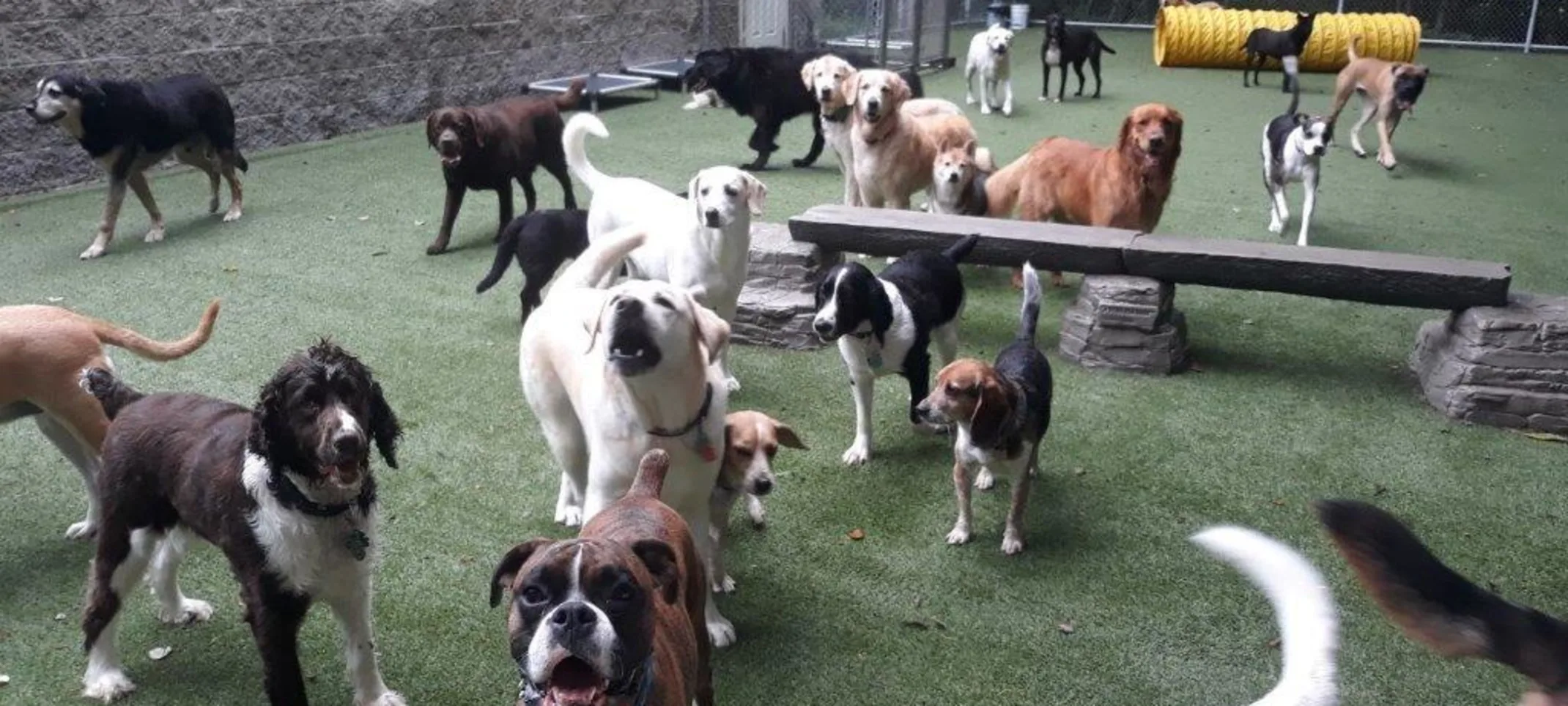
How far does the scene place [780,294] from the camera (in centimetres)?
594

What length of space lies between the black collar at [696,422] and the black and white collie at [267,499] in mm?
711

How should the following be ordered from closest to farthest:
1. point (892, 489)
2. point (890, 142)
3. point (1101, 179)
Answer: point (892, 489) → point (1101, 179) → point (890, 142)

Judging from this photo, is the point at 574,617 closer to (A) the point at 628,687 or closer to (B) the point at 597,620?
(B) the point at 597,620

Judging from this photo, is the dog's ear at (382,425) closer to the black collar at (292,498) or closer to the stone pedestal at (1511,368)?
the black collar at (292,498)

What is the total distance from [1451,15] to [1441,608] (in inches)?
750

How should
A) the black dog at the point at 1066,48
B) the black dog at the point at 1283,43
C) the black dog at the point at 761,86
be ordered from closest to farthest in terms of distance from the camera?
the black dog at the point at 761,86
the black dog at the point at 1066,48
the black dog at the point at 1283,43

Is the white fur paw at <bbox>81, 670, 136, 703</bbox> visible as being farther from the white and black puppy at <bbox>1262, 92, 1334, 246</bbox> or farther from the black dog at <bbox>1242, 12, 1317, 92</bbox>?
the black dog at <bbox>1242, 12, 1317, 92</bbox>

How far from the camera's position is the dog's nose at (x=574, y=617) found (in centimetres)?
186

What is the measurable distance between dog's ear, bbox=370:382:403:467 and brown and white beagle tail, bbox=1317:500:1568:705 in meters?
2.12

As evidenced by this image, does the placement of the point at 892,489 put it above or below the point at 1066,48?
below

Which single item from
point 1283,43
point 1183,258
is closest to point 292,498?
point 1183,258

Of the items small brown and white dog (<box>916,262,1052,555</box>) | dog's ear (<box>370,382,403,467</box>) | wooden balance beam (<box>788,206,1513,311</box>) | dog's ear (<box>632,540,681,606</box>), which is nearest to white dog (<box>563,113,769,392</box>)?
wooden balance beam (<box>788,206,1513,311</box>)

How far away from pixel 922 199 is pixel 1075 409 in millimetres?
4054

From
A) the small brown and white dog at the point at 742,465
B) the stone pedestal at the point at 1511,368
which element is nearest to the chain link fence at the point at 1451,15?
the stone pedestal at the point at 1511,368
